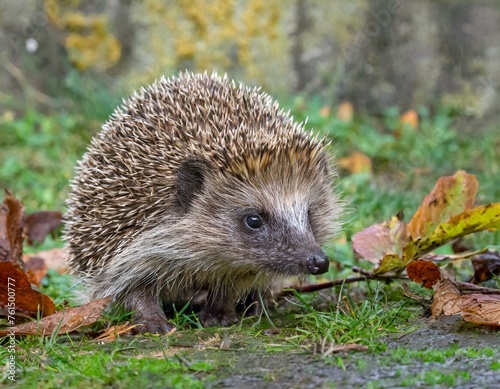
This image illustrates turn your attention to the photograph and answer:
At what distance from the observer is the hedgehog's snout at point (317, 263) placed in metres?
3.28

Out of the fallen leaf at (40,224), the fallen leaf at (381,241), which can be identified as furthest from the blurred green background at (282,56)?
the fallen leaf at (381,241)

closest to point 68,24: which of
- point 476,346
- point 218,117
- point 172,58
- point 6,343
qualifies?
point 172,58

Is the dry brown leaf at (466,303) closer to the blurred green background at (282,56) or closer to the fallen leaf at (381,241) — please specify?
the fallen leaf at (381,241)

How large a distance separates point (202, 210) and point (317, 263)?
25.7 inches

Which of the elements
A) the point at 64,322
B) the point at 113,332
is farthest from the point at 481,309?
the point at 64,322

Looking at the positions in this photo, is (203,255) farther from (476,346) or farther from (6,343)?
(476,346)

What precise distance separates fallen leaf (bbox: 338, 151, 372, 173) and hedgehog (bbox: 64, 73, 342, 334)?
267cm

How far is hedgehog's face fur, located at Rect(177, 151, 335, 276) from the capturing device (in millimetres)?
3480

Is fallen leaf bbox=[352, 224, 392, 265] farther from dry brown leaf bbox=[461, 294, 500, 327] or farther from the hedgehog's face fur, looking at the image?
dry brown leaf bbox=[461, 294, 500, 327]

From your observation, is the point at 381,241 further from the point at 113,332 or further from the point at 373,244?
the point at 113,332

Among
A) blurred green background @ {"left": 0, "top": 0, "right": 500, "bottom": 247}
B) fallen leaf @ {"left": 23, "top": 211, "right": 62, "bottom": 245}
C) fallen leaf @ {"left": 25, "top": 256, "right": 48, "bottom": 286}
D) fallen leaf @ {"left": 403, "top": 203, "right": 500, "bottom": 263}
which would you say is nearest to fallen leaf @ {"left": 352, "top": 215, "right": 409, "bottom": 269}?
fallen leaf @ {"left": 403, "top": 203, "right": 500, "bottom": 263}

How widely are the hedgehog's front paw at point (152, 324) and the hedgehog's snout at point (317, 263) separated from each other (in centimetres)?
63

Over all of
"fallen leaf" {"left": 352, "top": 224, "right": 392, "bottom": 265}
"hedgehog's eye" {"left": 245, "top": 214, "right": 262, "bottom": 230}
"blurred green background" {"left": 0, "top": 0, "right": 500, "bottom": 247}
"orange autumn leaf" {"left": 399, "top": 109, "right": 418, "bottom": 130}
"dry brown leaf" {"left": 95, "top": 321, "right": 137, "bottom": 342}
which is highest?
"blurred green background" {"left": 0, "top": 0, "right": 500, "bottom": 247}

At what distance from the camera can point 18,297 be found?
131 inches
